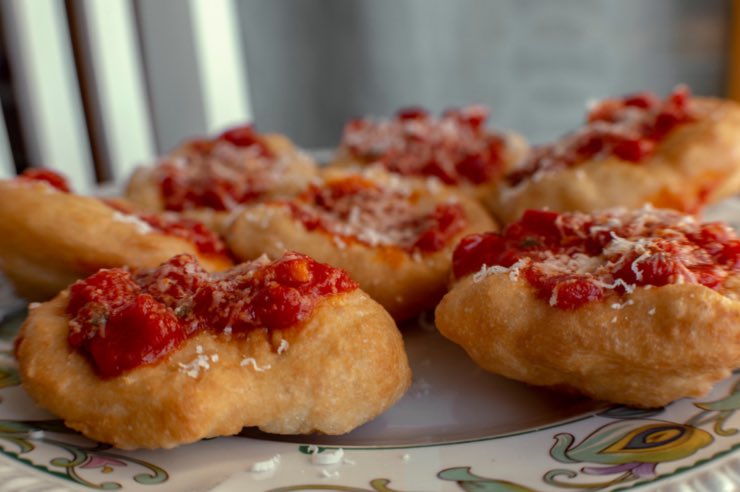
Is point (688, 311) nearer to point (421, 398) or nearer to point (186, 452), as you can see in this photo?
point (421, 398)

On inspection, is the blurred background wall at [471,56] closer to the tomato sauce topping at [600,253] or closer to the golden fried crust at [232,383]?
the tomato sauce topping at [600,253]

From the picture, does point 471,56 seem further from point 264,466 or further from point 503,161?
point 264,466

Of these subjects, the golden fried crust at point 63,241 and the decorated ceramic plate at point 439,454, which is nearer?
the decorated ceramic plate at point 439,454

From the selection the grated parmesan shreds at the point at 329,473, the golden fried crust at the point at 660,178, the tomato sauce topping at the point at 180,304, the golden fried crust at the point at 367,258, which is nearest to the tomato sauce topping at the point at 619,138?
the golden fried crust at the point at 660,178

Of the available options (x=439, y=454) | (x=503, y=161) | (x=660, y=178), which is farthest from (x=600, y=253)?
(x=503, y=161)

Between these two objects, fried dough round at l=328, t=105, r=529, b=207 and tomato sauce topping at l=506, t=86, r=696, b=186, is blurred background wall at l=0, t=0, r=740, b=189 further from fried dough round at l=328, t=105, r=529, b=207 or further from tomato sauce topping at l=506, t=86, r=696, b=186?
tomato sauce topping at l=506, t=86, r=696, b=186

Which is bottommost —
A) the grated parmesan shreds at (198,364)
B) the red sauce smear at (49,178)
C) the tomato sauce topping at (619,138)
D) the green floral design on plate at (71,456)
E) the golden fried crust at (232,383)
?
the green floral design on plate at (71,456)
